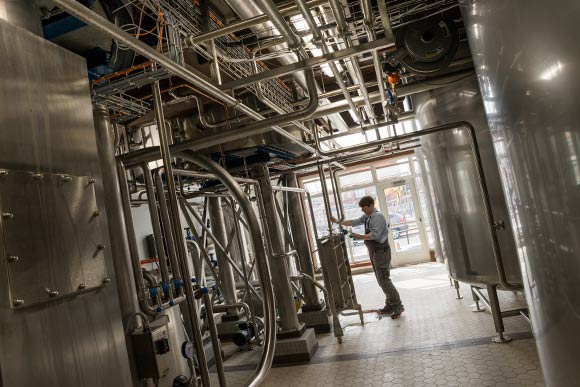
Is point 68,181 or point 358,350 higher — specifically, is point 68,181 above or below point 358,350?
above

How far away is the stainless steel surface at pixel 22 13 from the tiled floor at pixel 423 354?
3.37m

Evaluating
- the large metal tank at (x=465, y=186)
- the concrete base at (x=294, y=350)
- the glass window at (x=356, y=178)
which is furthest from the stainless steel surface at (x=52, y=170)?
the glass window at (x=356, y=178)

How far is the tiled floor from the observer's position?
3.28m

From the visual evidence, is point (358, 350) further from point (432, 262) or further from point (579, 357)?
point (432, 262)

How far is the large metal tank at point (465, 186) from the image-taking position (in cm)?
338

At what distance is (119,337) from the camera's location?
1.28 metres

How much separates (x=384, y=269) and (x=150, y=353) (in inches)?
166

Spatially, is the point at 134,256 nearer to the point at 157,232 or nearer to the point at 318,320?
the point at 157,232

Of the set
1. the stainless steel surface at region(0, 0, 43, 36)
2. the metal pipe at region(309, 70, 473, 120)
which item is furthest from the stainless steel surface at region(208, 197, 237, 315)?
the stainless steel surface at region(0, 0, 43, 36)

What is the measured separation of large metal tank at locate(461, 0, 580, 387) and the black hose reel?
5.09 ft

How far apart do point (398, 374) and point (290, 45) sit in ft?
9.51

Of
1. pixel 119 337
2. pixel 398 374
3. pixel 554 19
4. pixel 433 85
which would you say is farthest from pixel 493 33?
pixel 398 374

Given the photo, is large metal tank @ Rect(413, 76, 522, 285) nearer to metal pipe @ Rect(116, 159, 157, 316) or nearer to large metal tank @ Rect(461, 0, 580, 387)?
large metal tank @ Rect(461, 0, 580, 387)

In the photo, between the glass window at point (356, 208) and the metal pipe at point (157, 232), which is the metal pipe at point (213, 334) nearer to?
the metal pipe at point (157, 232)
